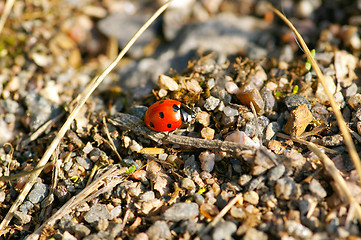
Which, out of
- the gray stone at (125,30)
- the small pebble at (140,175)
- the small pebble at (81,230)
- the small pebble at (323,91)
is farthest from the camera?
the gray stone at (125,30)

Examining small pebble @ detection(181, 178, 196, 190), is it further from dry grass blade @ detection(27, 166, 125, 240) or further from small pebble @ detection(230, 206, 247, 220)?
dry grass blade @ detection(27, 166, 125, 240)

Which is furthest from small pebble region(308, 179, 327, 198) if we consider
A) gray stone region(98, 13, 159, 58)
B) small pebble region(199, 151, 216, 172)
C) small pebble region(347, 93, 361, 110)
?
gray stone region(98, 13, 159, 58)

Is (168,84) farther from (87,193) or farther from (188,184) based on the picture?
(87,193)

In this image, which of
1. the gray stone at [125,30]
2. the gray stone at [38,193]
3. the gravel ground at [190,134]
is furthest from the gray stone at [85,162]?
the gray stone at [125,30]

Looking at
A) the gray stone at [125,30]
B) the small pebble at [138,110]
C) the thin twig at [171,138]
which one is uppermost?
the gray stone at [125,30]

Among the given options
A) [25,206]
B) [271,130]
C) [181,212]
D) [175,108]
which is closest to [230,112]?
[271,130]

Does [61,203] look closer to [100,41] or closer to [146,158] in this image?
[146,158]

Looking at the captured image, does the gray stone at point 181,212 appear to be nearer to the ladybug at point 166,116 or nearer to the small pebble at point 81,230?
the small pebble at point 81,230
